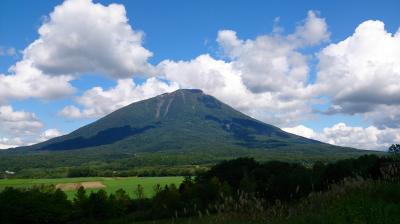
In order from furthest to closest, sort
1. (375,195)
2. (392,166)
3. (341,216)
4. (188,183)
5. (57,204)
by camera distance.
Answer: (188,183), (57,204), (392,166), (375,195), (341,216)

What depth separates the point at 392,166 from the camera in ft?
39.8

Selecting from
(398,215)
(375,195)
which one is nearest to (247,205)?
(398,215)

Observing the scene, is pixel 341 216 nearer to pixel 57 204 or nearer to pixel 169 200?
pixel 169 200

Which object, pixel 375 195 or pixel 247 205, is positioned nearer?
pixel 247 205

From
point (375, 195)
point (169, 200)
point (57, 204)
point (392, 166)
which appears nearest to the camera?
point (375, 195)

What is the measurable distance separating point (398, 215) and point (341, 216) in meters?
1.20

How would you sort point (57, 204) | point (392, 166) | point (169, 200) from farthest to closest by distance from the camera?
point (57, 204) → point (169, 200) → point (392, 166)

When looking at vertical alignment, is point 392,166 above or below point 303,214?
above

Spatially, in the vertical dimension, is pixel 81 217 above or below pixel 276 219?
below

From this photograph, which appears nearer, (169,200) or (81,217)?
(169,200)

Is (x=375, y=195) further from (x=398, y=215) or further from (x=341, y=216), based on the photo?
(x=341, y=216)

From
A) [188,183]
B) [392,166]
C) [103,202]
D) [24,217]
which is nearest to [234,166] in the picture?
[188,183]

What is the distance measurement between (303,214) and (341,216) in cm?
86

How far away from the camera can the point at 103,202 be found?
8419 centimetres
